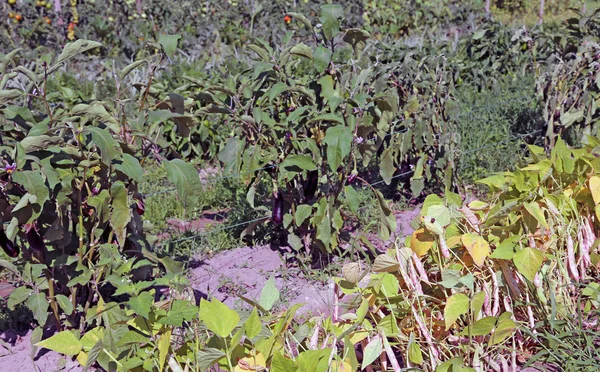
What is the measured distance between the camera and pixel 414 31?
35.1ft

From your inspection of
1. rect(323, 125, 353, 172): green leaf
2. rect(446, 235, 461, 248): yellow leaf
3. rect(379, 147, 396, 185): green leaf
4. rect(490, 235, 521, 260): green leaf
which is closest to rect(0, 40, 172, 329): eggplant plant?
rect(323, 125, 353, 172): green leaf

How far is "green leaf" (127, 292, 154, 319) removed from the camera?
2.26m

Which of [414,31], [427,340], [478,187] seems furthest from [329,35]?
[414,31]

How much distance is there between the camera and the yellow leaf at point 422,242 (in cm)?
264

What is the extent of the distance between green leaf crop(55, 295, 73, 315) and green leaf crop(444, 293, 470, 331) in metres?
1.33

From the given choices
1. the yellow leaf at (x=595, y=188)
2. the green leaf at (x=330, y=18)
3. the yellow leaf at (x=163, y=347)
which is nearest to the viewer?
the yellow leaf at (x=163, y=347)

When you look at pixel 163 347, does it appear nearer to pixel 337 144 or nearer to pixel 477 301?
pixel 477 301

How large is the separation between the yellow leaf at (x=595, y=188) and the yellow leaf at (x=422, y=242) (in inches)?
28.1

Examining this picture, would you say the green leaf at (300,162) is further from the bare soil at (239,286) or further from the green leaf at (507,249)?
the green leaf at (507,249)

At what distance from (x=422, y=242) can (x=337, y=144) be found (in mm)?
574

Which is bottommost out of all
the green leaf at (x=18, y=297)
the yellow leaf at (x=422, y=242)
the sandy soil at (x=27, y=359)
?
the sandy soil at (x=27, y=359)

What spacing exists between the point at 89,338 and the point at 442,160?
8.65 feet

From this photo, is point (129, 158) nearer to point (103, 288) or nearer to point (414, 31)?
point (103, 288)

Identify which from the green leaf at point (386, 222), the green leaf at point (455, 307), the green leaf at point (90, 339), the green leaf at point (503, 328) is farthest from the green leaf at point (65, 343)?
the green leaf at point (386, 222)
